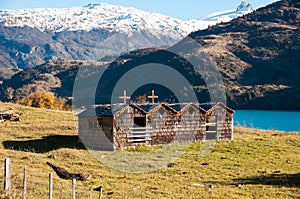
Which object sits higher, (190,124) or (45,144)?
(190,124)

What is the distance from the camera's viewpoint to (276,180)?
2580cm

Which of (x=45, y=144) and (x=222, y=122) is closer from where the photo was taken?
(x=45, y=144)

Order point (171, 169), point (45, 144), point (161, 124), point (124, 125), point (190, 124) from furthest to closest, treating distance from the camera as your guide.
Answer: point (190, 124) < point (161, 124) < point (124, 125) < point (45, 144) < point (171, 169)

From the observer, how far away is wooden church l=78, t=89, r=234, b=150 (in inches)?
1383

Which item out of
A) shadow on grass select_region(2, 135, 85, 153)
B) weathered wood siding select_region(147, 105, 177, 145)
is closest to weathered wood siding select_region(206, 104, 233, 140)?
weathered wood siding select_region(147, 105, 177, 145)

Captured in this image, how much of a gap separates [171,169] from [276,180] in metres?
6.04

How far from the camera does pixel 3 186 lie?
18.9 meters

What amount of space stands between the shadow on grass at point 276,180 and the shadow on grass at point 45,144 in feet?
43.3

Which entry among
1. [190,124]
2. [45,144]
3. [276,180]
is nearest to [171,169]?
[276,180]

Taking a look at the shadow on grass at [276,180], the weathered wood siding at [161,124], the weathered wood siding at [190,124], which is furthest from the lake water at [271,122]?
the shadow on grass at [276,180]

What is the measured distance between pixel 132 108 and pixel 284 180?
46.5 feet

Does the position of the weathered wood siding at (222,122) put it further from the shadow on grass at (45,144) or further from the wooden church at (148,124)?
the shadow on grass at (45,144)

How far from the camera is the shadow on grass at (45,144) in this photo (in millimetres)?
32025

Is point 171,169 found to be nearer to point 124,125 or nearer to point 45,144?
point 124,125
